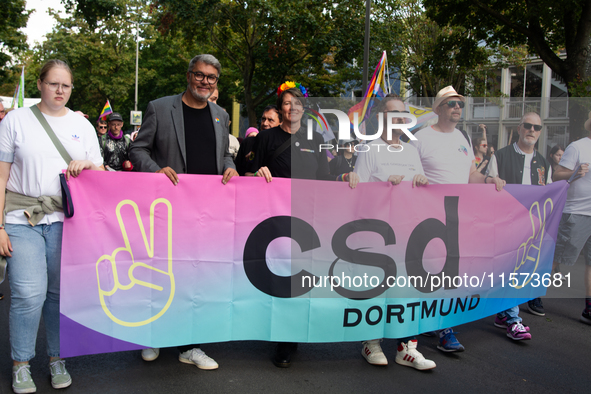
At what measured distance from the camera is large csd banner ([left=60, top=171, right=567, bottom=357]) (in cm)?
334

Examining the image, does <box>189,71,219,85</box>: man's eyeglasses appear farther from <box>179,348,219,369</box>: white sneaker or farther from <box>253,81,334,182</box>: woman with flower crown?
<box>179,348,219,369</box>: white sneaker

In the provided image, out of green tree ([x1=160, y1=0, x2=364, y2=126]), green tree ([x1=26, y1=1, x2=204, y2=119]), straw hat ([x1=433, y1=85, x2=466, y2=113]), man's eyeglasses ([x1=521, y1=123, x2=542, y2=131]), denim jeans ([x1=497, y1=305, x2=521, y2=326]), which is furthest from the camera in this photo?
green tree ([x1=26, y1=1, x2=204, y2=119])

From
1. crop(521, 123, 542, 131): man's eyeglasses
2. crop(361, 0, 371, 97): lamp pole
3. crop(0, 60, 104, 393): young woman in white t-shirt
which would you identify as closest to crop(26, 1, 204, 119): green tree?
crop(361, 0, 371, 97): lamp pole

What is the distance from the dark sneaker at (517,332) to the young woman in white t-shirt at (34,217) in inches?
142

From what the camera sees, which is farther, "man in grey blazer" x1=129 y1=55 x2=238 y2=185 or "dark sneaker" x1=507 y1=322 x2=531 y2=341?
"dark sneaker" x1=507 y1=322 x2=531 y2=341

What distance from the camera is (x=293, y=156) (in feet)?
12.9

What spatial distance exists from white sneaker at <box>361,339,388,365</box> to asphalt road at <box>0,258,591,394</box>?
0.15 ft

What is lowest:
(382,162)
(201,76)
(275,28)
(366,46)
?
(382,162)

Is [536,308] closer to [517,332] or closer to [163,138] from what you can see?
[517,332]

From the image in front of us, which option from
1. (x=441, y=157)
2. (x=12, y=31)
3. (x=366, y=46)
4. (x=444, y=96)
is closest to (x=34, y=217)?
(x=441, y=157)

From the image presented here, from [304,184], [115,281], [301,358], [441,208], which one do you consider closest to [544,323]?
[441,208]

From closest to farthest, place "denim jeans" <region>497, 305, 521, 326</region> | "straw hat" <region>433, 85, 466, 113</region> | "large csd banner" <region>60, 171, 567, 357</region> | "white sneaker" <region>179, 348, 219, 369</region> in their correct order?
"large csd banner" <region>60, 171, 567, 357</region> → "white sneaker" <region>179, 348, 219, 369</region> → "straw hat" <region>433, 85, 466, 113</region> → "denim jeans" <region>497, 305, 521, 326</region>

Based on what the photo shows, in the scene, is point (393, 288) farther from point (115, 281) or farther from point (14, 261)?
point (14, 261)

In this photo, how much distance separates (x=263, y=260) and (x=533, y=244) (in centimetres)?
273
